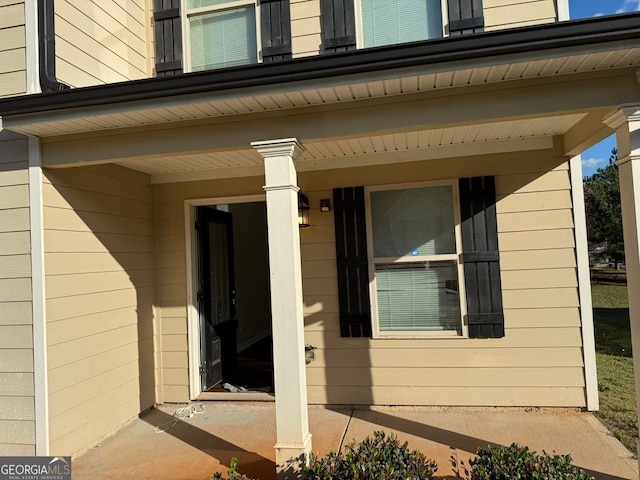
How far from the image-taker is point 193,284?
172 inches

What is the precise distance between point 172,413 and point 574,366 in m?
3.63

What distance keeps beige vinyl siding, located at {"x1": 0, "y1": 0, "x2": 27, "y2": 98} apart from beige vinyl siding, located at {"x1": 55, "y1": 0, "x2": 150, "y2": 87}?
24 centimetres

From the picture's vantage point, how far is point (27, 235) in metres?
3.06

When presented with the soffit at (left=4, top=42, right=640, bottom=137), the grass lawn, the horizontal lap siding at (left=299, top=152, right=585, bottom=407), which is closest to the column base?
the horizontal lap siding at (left=299, top=152, right=585, bottom=407)

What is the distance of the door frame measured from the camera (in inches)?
169

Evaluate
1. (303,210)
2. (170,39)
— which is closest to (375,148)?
(303,210)

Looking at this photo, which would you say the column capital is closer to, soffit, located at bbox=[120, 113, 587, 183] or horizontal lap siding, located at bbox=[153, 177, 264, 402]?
soffit, located at bbox=[120, 113, 587, 183]

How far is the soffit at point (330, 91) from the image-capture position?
90.7 inches

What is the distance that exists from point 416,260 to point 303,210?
1.15 metres

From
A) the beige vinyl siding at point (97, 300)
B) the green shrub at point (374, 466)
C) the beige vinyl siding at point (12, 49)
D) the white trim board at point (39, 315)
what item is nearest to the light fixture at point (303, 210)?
the beige vinyl siding at point (97, 300)

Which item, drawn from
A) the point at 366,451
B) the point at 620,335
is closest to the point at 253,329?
the point at 366,451

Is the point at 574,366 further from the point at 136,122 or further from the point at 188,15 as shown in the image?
the point at 188,15

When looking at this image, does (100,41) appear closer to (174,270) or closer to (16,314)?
(174,270)

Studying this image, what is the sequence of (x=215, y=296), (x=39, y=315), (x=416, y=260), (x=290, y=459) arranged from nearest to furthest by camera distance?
(x=290, y=459)
(x=39, y=315)
(x=416, y=260)
(x=215, y=296)
